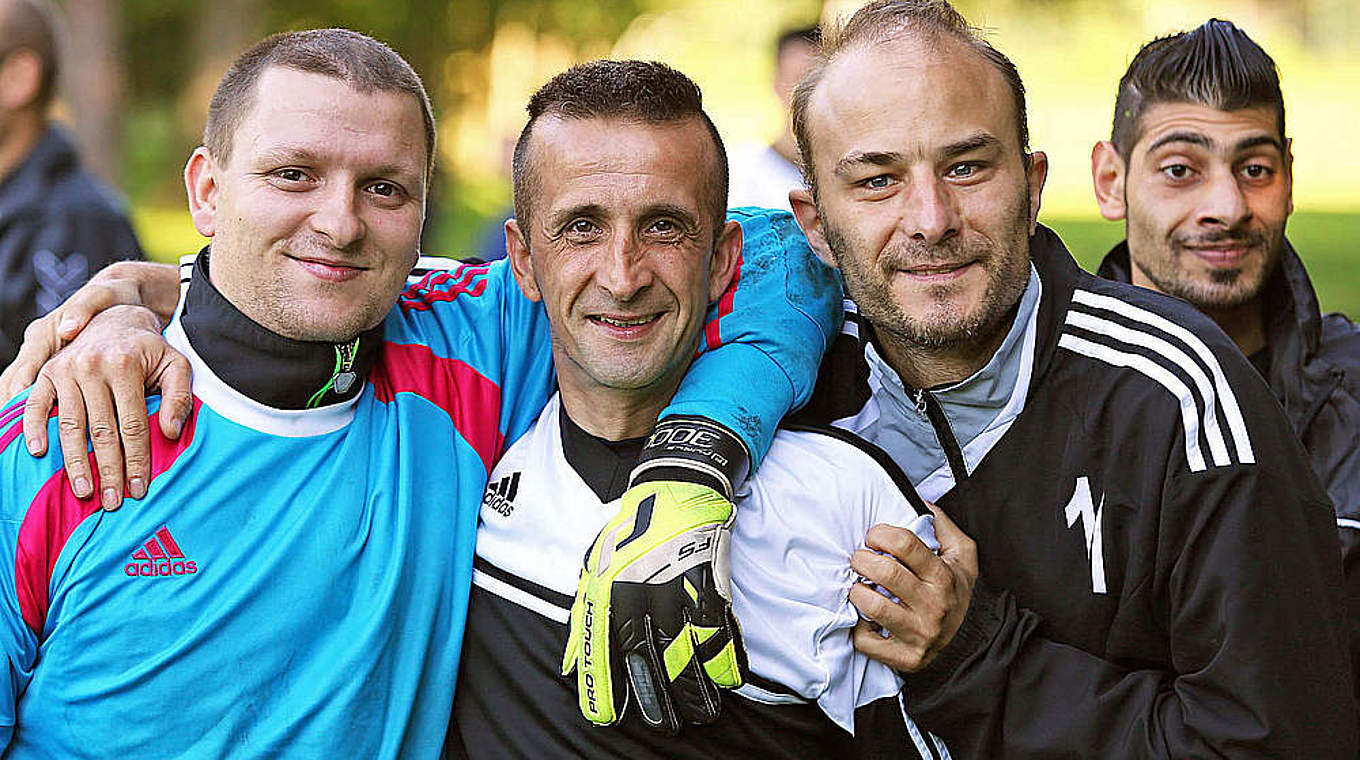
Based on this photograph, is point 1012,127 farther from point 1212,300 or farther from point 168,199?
point 168,199

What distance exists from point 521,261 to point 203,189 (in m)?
0.67

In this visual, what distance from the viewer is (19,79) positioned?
5.61m

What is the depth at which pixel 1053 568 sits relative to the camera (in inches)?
110

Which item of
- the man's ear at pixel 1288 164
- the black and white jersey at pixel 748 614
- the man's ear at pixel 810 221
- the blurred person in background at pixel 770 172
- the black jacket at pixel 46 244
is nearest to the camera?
the black and white jersey at pixel 748 614

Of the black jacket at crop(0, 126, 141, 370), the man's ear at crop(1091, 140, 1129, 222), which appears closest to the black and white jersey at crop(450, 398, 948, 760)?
the man's ear at crop(1091, 140, 1129, 222)

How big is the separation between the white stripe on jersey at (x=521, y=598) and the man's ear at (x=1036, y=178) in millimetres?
1253

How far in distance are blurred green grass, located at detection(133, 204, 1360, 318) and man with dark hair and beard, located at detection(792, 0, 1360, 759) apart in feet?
35.3

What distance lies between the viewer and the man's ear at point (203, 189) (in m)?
2.94

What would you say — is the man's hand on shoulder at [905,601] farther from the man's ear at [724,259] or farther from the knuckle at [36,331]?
the knuckle at [36,331]

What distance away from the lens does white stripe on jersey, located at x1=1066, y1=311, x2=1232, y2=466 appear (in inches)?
103

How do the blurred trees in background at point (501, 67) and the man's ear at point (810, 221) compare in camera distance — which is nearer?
the man's ear at point (810, 221)

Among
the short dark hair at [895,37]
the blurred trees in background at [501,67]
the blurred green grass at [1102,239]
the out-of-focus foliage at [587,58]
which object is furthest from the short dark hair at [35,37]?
the blurred green grass at [1102,239]

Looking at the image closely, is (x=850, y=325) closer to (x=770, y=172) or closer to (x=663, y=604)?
(x=663, y=604)

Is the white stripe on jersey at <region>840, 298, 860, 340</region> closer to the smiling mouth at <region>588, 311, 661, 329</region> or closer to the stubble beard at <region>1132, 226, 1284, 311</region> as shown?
the smiling mouth at <region>588, 311, 661, 329</region>
